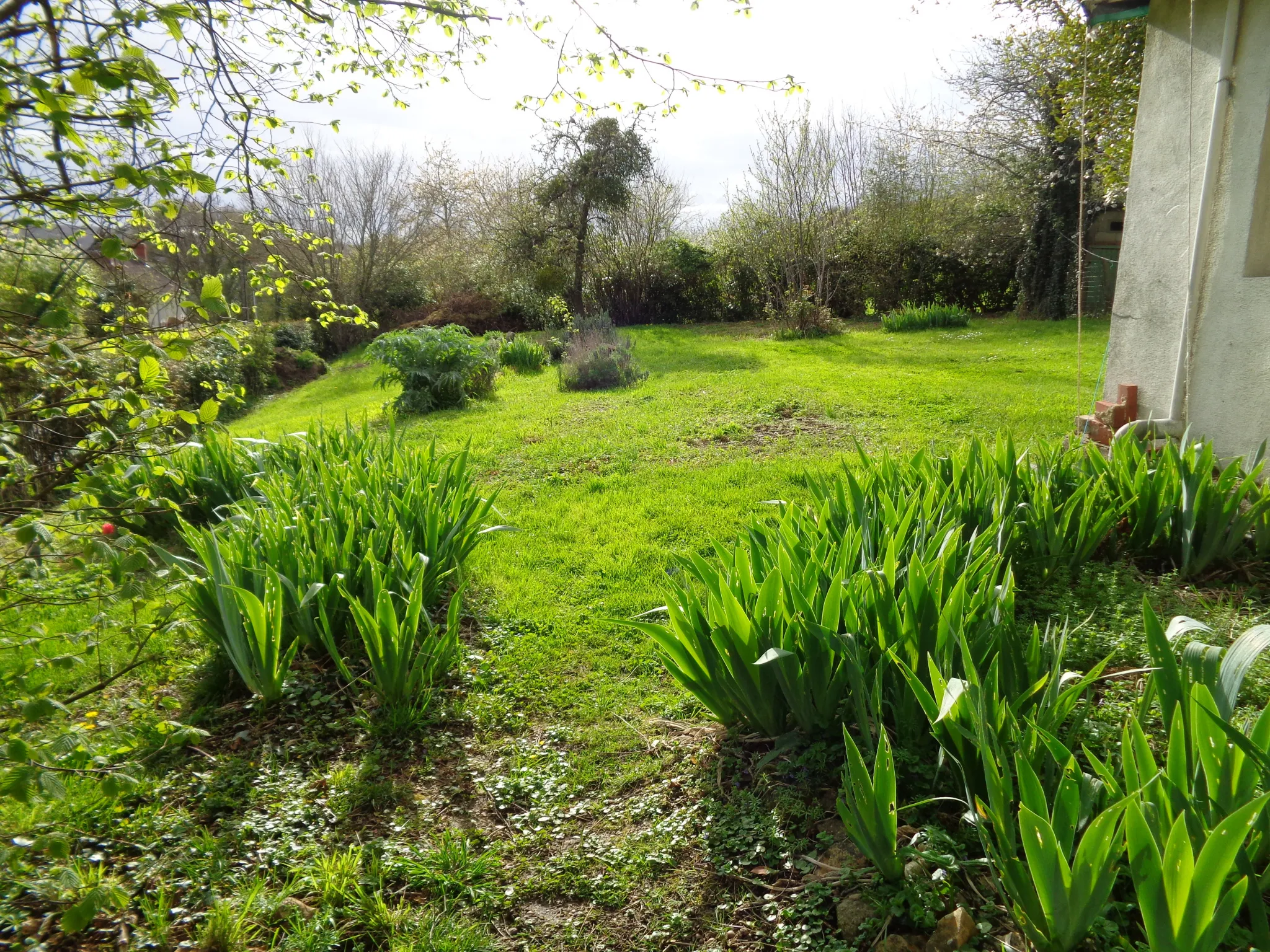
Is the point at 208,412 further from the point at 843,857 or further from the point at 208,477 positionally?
the point at 208,477

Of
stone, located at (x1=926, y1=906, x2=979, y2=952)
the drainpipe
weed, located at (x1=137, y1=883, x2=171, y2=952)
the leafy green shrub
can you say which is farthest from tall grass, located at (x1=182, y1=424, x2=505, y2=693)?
the drainpipe

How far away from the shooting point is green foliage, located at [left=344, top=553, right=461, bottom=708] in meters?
2.61

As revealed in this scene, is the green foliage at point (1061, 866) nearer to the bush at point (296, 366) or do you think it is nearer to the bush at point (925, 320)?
the bush at point (925, 320)

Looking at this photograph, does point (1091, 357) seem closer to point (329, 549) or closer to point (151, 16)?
point (329, 549)

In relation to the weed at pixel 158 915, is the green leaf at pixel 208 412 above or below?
above

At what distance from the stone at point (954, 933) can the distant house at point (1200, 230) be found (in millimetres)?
3223

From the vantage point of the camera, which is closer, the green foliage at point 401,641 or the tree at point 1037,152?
the green foliage at point 401,641

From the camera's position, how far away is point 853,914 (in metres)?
1.76

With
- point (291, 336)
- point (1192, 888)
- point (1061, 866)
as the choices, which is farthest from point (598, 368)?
point (291, 336)

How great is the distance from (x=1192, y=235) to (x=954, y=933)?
426cm

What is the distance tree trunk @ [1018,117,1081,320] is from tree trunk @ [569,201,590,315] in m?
9.80

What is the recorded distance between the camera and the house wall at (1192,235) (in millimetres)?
3863

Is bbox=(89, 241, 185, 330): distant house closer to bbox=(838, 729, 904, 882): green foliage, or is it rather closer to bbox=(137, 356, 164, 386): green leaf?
bbox=(137, 356, 164, 386): green leaf

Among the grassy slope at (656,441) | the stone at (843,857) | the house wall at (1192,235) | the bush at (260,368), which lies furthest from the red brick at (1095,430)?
the bush at (260,368)
